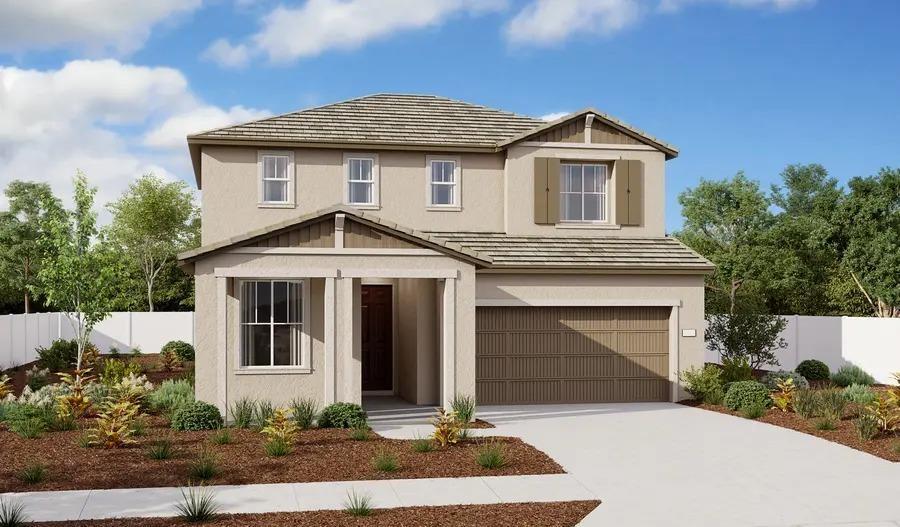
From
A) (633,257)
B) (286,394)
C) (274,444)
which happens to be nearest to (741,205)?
(633,257)

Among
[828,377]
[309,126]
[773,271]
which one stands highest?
[309,126]

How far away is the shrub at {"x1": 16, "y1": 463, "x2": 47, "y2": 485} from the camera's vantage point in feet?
38.3

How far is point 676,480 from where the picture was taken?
39.9 ft

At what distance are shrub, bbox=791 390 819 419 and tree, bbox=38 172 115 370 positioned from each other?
16936mm

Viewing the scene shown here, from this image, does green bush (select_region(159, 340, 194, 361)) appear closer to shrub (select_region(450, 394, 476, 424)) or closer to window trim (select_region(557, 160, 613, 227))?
window trim (select_region(557, 160, 613, 227))

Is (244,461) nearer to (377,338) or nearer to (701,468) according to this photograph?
(701,468)

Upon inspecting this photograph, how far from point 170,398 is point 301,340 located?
308cm

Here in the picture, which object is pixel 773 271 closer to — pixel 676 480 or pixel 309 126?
pixel 309 126

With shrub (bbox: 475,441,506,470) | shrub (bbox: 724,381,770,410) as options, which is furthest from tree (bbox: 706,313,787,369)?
shrub (bbox: 475,441,506,470)

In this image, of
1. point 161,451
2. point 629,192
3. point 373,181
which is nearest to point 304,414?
point 161,451

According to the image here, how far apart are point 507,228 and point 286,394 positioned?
722 centimetres

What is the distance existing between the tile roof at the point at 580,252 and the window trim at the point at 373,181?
163cm

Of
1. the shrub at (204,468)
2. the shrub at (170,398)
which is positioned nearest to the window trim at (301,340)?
the shrub at (170,398)

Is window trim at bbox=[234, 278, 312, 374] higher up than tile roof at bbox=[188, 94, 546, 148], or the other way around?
tile roof at bbox=[188, 94, 546, 148]
